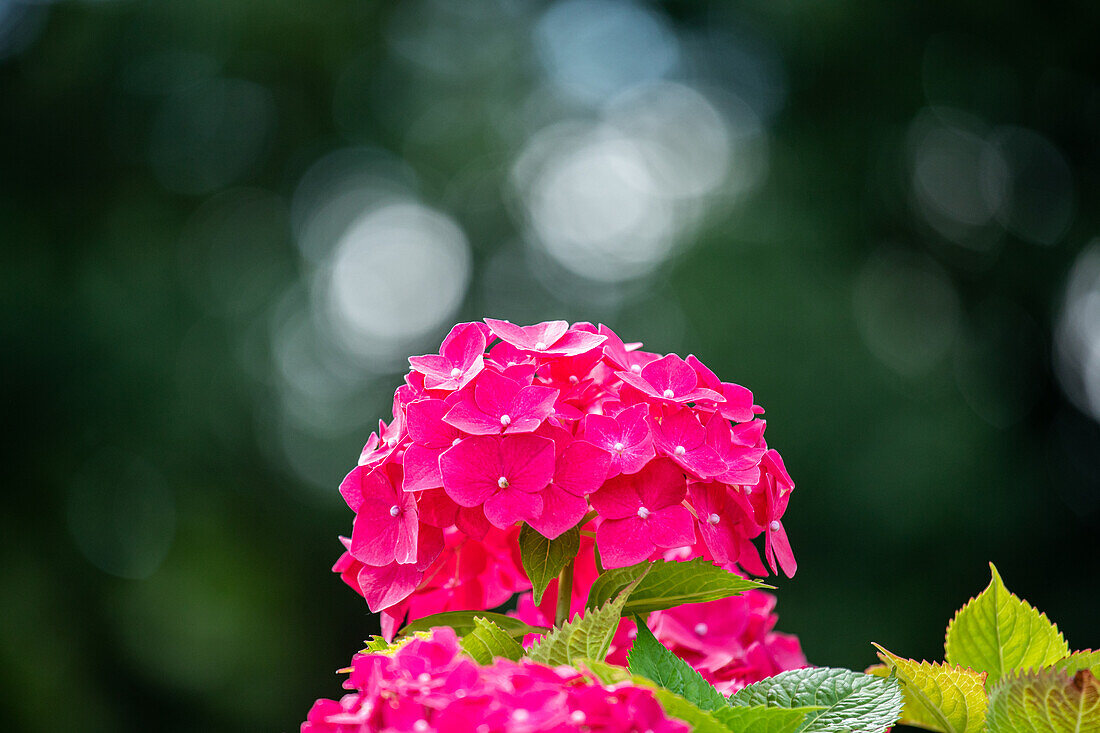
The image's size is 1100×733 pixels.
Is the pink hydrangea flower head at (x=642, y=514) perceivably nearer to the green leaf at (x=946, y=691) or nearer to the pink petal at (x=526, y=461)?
the pink petal at (x=526, y=461)

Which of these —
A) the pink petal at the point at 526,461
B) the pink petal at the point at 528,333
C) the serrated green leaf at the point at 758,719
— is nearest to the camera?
the serrated green leaf at the point at 758,719

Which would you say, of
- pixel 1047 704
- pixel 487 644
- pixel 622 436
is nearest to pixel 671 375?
pixel 622 436

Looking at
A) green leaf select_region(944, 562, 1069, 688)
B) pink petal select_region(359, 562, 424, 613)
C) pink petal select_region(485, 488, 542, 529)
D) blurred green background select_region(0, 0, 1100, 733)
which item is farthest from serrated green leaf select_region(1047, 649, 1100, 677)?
blurred green background select_region(0, 0, 1100, 733)

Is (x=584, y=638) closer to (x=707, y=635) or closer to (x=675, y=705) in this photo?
(x=675, y=705)

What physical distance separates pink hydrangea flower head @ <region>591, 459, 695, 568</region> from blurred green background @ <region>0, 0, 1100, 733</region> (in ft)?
16.4

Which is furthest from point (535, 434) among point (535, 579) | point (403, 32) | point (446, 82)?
point (403, 32)

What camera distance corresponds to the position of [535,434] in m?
0.86

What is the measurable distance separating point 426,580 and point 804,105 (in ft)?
21.7

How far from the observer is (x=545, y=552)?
2.98 ft

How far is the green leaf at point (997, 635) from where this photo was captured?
0.95 meters

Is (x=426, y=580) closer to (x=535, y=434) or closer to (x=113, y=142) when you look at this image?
(x=535, y=434)

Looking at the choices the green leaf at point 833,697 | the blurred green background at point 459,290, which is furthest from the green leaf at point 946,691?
the blurred green background at point 459,290

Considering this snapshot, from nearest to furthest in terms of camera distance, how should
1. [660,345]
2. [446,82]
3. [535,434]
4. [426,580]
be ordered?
1. [535,434]
2. [426,580]
3. [660,345]
4. [446,82]

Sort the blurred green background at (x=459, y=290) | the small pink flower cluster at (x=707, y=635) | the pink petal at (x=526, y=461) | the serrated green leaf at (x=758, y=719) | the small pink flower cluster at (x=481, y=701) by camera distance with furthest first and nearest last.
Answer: the blurred green background at (x=459, y=290)
the small pink flower cluster at (x=707, y=635)
the pink petal at (x=526, y=461)
the serrated green leaf at (x=758, y=719)
the small pink flower cluster at (x=481, y=701)
